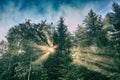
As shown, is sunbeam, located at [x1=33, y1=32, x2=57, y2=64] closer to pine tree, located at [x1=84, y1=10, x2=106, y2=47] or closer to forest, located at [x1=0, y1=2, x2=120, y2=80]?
forest, located at [x1=0, y1=2, x2=120, y2=80]

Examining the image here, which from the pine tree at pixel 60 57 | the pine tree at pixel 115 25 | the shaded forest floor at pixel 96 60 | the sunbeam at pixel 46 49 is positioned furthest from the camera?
the sunbeam at pixel 46 49

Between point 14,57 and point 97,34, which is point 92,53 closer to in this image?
point 97,34

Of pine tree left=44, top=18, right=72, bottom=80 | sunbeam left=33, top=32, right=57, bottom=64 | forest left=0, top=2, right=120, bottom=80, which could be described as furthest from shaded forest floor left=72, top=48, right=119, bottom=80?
sunbeam left=33, top=32, right=57, bottom=64

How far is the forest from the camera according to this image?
30.9m

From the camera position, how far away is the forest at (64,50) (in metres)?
30.9

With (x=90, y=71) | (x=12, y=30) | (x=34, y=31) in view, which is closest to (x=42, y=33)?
(x=34, y=31)

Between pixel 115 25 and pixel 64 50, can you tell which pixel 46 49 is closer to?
pixel 64 50

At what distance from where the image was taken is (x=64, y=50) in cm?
4047

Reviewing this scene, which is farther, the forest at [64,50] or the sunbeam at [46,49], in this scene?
the sunbeam at [46,49]

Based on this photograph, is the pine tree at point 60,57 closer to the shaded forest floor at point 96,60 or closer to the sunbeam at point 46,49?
the sunbeam at point 46,49

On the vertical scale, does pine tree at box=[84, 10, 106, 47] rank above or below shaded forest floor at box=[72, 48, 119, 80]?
above

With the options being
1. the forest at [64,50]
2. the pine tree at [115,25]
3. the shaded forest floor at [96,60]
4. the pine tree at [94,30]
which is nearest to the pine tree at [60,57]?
the forest at [64,50]

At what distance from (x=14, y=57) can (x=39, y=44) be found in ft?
22.7

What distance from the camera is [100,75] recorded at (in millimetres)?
30734
